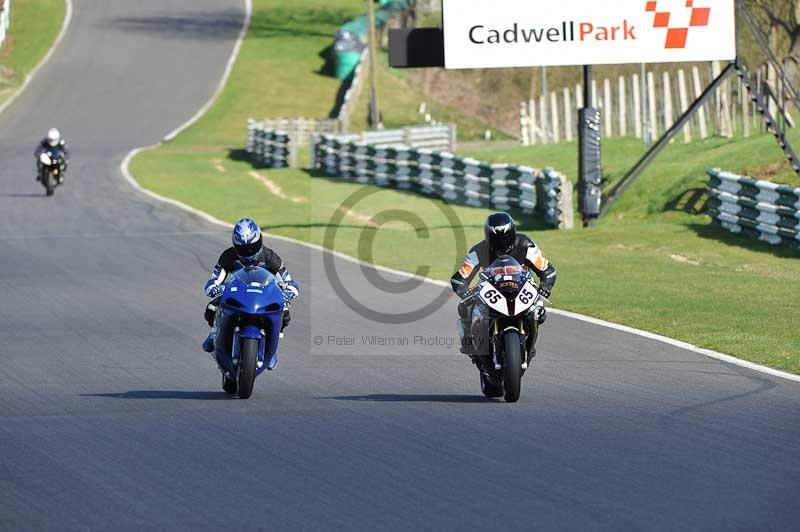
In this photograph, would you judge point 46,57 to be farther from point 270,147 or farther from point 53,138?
point 53,138

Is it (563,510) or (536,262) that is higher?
(536,262)

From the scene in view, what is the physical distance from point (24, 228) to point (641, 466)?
22.3m

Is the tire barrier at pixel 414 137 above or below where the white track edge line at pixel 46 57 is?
below

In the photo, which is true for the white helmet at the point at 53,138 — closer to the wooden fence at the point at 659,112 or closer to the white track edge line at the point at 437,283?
the white track edge line at the point at 437,283

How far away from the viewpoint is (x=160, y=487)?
8.37m

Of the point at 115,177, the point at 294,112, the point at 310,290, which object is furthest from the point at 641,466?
the point at 294,112

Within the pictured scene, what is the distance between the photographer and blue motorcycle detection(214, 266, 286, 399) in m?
11.5

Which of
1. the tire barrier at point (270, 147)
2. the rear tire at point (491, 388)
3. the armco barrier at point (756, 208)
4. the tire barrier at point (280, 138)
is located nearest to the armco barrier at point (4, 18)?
the tire barrier at point (280, 138)

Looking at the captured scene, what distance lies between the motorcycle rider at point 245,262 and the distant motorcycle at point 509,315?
161cm

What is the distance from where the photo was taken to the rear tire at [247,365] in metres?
11.5

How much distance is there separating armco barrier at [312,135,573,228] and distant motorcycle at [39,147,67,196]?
8.32m

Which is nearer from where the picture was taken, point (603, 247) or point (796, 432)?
point (796, 432)

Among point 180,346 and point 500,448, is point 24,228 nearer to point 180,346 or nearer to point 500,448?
point 180,346

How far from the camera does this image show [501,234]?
11.3m
